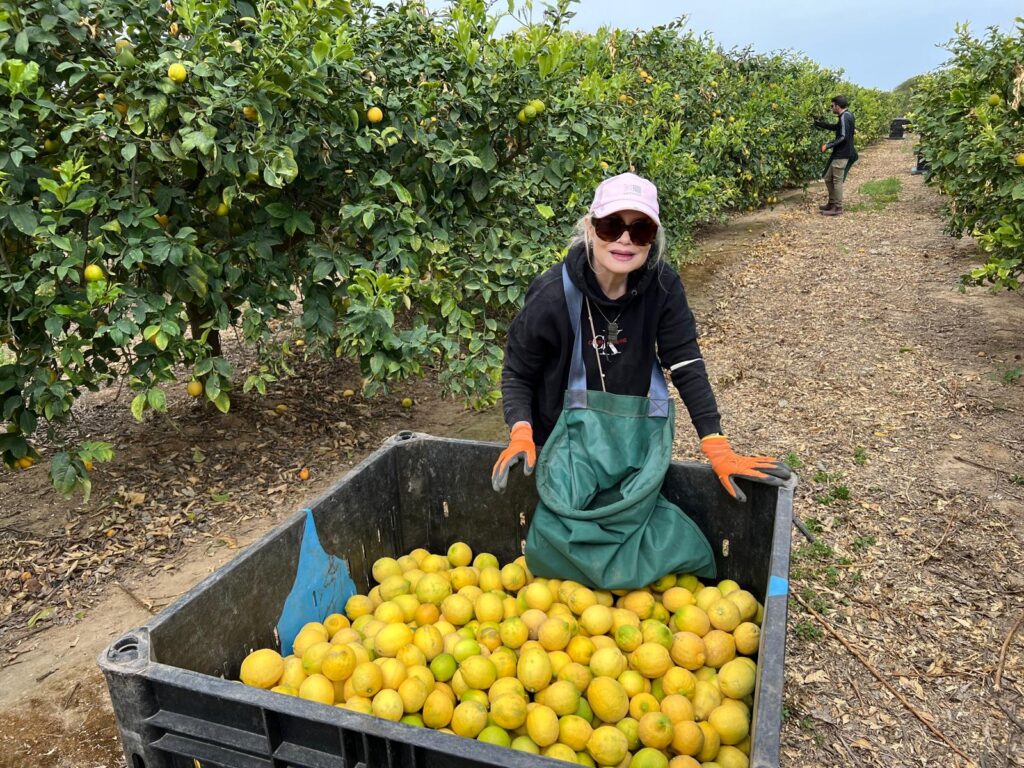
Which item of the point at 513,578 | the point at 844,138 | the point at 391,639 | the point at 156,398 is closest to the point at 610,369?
the point at 513,578

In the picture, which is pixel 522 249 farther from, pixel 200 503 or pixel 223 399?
pixel 200 503

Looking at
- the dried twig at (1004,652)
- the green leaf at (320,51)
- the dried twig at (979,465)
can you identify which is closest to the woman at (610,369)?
the dried twig at (1004,652)

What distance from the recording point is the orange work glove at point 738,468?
222cm

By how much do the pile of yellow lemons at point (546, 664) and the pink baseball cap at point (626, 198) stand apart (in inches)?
46.4

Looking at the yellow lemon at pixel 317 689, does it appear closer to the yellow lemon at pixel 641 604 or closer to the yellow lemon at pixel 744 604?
the yellow lemon at pixel 641 604

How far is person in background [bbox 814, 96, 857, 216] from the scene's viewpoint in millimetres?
12469

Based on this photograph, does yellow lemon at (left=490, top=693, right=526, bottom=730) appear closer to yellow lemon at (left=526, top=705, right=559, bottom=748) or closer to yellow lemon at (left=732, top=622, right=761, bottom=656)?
yellow lemon at (left=526, top=705, right=559, bottom=748)

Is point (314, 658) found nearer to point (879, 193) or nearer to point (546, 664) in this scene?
point (546, 664)

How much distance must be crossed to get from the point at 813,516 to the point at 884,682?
1.18 meters

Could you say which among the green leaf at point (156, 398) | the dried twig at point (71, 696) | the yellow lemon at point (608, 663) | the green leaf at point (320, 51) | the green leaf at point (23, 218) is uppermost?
the green leaf at point (320, 51)

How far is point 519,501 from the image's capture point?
2678mm

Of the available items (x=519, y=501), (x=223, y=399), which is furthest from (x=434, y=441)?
(x=223, y=399)

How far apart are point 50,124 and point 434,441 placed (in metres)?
2.57

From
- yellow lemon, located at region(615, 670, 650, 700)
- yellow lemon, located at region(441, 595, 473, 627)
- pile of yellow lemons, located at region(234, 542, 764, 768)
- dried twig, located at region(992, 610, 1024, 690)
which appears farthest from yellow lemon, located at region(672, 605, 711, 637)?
dried twig, located at region(992, 610, 1024, 690)
